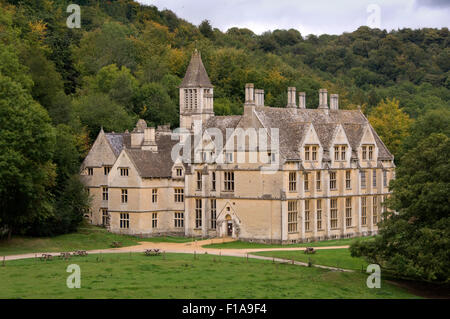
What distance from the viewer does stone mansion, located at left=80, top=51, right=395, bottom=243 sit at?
273ft

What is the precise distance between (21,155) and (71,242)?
9.85 meters

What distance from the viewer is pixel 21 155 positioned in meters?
73.4

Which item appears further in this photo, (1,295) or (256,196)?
(256,196)

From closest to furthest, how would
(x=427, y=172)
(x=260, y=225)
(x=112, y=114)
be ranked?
(x=427, y=172) → (x=260, y=225) → (x=112, y=114)

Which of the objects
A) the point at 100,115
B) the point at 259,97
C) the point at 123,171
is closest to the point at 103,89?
the point at 100,115

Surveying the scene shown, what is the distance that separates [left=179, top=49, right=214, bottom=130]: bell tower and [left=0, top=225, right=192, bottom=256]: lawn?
1314 centimetres

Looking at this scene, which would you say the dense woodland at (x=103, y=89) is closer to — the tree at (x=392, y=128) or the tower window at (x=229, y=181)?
the tree at (x=392, y=128)

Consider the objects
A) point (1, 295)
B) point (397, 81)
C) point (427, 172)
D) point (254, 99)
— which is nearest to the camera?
point (1, 295)

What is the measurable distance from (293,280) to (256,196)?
21.7m

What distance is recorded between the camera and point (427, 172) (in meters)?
66.7

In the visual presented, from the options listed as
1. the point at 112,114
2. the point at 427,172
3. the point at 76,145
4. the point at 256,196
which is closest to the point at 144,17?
the point at 112,114

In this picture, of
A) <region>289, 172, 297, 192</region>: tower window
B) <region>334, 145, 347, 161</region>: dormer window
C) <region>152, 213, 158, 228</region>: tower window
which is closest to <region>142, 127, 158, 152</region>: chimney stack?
<region>152, 213, 158, 228</region>: tower window

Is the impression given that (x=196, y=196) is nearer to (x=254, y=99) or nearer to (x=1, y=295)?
(x=254, y=99)

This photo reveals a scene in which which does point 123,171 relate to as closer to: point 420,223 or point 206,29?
point 420,223
